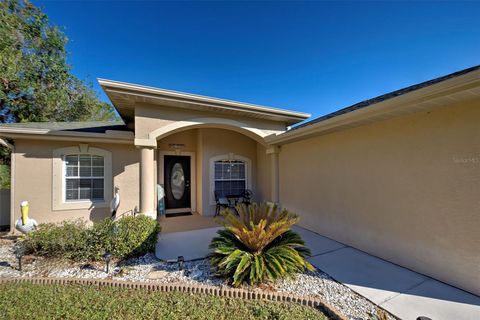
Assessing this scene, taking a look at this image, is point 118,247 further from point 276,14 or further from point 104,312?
point 276,14

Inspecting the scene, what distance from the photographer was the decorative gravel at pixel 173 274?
2794 millimetres

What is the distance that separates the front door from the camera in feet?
26.7

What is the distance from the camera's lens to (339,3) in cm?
545

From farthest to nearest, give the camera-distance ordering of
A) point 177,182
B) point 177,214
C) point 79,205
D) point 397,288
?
point 177,182
point 177,214
point 79,205
point 397,288

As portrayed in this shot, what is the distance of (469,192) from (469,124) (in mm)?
1055

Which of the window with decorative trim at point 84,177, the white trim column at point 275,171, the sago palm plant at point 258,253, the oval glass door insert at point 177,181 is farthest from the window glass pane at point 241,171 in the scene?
the window with decorative trim at point 84,177

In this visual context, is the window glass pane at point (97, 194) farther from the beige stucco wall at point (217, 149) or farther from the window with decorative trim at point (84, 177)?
the beige stucco wall at point (217, 149)

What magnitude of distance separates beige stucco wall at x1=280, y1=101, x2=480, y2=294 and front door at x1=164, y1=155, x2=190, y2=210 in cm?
542

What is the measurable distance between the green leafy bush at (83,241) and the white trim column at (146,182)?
1.03m

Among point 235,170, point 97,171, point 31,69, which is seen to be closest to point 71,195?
point 97,171

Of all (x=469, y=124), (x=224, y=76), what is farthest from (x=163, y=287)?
(x=224, y=76)

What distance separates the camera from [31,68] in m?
10.8

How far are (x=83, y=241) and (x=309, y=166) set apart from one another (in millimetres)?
5935

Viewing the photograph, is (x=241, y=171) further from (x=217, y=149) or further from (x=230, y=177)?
(x=217, y=149)
